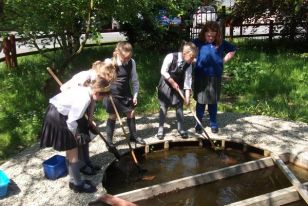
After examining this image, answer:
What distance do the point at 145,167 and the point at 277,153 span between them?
5.86ft

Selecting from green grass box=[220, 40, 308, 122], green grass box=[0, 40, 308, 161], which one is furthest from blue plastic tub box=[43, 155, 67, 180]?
green grass box=[220, 40, 308, 122]

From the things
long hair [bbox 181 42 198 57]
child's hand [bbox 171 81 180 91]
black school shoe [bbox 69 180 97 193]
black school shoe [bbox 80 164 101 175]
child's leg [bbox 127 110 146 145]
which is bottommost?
black school shoe [bbox 69 180 97 193]

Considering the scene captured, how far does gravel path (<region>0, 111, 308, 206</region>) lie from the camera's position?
483 centimetres

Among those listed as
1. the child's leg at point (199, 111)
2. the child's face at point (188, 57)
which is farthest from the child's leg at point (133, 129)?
the child's face at point (188, 57)

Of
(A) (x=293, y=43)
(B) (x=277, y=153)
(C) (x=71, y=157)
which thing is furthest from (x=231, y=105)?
(A) (x=293, y=43)

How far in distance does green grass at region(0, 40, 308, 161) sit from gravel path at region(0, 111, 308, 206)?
47cm

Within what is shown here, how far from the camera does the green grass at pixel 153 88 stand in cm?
717

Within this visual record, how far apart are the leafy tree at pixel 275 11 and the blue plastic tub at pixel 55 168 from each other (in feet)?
26.9

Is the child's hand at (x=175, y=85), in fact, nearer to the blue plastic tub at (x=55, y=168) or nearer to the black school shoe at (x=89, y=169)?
the black school shoe at (x=89, y=169)

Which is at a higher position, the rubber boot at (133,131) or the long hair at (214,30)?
the long hair at (214,30)

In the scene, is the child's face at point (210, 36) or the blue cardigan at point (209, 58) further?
the blue cardigan at point (209, 58)

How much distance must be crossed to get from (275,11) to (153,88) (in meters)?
5.18

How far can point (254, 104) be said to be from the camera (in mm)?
8211

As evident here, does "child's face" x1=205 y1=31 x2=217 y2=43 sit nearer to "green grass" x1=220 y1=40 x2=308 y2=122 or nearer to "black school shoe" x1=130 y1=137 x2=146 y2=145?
"black school shoe" x1=130 y1=137 x2=146 y2=145
